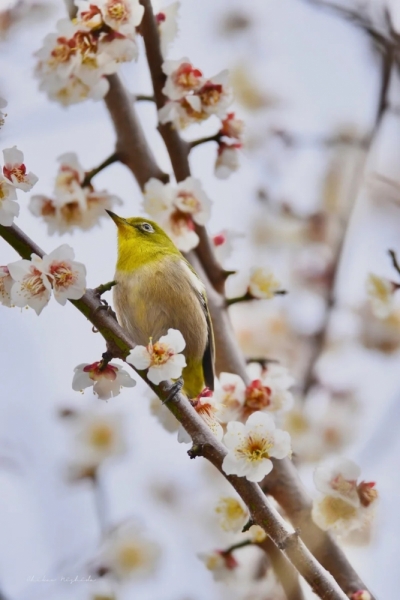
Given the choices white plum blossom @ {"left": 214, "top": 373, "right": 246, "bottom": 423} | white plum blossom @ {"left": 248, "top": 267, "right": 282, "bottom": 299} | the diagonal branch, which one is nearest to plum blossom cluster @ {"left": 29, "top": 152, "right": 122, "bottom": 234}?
white plum blossom @ {"left": 248, "top": 267, "right": 282, "bottom": 299}

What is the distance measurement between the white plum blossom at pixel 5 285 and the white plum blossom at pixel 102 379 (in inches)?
13.5

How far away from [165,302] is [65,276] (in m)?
1.42

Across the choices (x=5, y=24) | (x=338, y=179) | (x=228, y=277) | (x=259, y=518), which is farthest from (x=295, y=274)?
(x=259, y=518)

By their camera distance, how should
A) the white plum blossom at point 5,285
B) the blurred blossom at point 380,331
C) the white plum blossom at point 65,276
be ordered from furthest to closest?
1. the blurred blossom at point 380,331
2. the white plum blossom at point 5,285
3. the white plum blossom at point 65,276

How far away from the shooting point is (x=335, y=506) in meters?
2.90

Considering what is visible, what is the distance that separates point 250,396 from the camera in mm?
3242

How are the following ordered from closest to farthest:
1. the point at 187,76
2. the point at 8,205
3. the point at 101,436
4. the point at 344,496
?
1. the point at 8,205
2. the point at 344,496
3. the point at 187,76
4. the point at 101,436

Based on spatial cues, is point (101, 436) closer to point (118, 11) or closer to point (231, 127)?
point (231, 127)

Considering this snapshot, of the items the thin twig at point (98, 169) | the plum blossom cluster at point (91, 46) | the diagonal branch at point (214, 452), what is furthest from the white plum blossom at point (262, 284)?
the diagonal branch at point (214, 452)

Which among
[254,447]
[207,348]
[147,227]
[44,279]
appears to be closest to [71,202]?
[147,227]

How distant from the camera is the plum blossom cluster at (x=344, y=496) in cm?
284

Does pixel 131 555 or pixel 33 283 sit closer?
pixel 33 283

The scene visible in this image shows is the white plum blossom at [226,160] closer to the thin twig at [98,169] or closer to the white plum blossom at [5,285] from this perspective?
the thin twig at [98,169]

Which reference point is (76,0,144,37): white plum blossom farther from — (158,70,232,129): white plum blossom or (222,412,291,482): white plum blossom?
(222,412,291,482): white plum blossom
